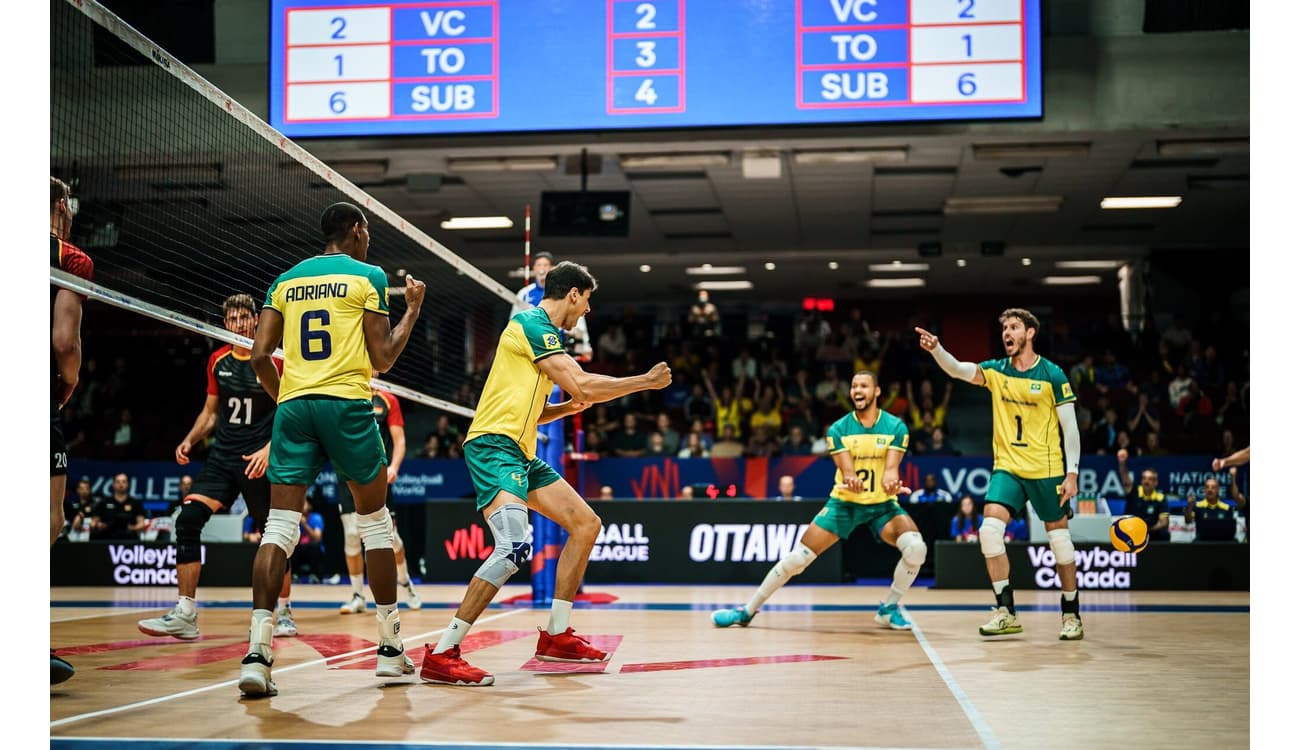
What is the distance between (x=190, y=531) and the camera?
756 cm

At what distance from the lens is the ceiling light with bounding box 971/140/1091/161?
15367mm

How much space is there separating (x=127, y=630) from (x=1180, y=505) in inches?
485

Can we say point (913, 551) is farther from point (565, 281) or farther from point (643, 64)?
point (643, 64)

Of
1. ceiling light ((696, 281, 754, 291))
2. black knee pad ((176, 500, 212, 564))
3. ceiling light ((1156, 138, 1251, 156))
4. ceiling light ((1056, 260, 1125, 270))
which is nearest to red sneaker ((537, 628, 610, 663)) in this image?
black knee pad ((176, 500, 212, 564))

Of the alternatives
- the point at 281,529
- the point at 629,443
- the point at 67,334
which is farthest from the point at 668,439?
the point at 67,334

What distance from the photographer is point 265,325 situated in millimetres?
5266

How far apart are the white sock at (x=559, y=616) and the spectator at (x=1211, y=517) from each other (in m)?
10.1

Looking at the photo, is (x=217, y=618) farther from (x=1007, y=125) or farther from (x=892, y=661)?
(x=1007, y=125)

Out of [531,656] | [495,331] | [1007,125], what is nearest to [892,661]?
[531,656]

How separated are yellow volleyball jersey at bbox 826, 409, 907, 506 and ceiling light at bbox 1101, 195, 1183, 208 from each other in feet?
37.8

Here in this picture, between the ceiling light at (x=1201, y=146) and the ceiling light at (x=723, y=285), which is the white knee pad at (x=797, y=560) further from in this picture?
the ceiling light at (x=723, y=285)

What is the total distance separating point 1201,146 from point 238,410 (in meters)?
12.5

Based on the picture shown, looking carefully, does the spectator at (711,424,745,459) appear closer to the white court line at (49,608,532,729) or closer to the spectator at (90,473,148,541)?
the spectator at (90,473,148,541)

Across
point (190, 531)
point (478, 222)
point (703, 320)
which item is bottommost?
point (190, 531)
